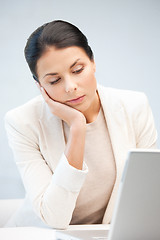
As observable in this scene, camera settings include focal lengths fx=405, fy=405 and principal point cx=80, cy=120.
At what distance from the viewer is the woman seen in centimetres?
174

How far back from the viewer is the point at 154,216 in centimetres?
110

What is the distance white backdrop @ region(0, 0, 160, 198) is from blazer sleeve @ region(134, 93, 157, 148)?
5.14ft

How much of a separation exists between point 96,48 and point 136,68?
1.32 ft

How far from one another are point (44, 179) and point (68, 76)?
0.48m

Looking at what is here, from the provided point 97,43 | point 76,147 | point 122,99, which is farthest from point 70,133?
point 97,43

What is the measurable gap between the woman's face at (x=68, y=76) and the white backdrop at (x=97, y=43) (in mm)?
1689

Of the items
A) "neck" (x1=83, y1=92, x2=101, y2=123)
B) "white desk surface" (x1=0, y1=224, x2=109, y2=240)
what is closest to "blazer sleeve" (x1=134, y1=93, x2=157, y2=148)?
"neck" (x1=83, y1=92, x2=101, y2=123)

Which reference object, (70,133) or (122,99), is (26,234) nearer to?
(70,133)

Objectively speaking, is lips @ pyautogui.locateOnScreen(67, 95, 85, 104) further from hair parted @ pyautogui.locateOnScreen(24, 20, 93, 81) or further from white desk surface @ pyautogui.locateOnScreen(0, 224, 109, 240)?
white desk surface @ pyautogui.locateOnScreen(0, 224, 109, 240)

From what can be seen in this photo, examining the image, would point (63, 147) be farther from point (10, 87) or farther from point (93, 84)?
point (10, 87)

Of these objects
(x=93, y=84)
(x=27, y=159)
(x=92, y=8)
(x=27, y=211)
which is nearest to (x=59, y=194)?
(x=27, y=159)

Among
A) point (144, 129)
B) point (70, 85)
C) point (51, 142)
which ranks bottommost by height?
point (144, 129)

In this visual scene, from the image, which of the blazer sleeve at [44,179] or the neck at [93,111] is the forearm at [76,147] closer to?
the blazer sleeve at [44,179]

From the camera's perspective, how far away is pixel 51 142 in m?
1.96
